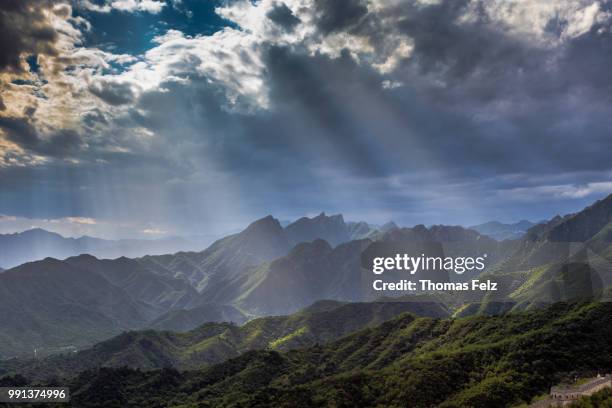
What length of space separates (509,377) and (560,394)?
25.9 m

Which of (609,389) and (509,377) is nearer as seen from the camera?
(609,389)

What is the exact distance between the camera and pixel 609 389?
115312mm

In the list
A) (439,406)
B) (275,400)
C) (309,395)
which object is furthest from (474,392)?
(275,400)

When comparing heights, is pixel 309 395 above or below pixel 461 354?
below

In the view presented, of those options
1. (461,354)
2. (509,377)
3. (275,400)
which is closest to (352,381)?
(275,400)

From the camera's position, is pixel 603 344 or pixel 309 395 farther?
pixel 309 395

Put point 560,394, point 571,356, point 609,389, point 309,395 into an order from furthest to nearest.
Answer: point 309,395 → point 571,356 → point 560,394 → point 609,389

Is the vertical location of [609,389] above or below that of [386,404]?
above

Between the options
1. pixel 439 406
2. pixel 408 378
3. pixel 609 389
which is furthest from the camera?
pixel 408 378

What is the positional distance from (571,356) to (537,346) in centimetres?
1176

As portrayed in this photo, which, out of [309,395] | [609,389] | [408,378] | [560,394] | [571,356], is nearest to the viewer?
[609,389]

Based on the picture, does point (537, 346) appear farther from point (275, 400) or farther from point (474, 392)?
point (275, 400)

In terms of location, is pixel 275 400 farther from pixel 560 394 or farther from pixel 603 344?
pixel 603 344

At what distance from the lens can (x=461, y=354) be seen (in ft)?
614
